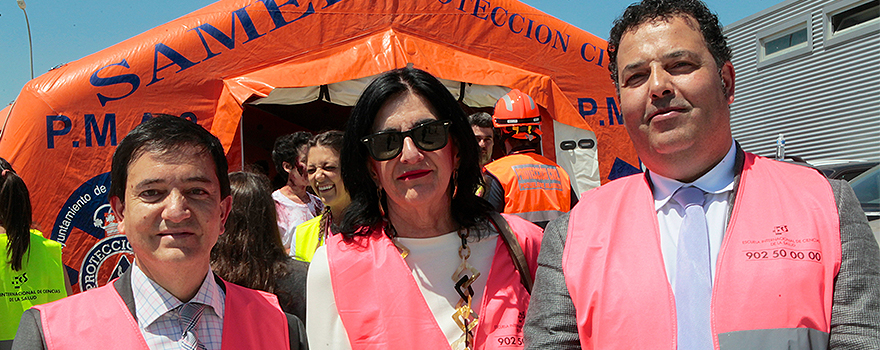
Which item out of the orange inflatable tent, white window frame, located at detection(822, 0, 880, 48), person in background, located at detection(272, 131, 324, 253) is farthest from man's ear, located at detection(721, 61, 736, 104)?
white window frame, located at detection(822, 0, 880, 48)

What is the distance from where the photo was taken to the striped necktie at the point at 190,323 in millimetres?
1513

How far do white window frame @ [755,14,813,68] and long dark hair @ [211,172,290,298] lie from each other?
54.6ft

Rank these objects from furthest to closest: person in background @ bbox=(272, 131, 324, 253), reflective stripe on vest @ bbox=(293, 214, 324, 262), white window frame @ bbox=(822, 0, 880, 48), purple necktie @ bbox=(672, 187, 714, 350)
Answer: white window frame @ bbox=(822, 0, 880, 48) < person in background @ bbox=(272, 131, 324, 253) < reflective stripe on vest @ bbox=(293, 214, 324, 262) < purple necktie @ bbox=(672, 187, 714, 350)

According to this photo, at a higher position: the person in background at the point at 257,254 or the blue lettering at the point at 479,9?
the blue lettering at the point at 479,9

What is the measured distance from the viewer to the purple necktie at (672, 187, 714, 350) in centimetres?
134

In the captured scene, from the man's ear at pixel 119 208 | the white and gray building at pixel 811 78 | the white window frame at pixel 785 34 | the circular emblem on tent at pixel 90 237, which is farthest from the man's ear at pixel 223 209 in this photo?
the white window frame at pixel 785 34

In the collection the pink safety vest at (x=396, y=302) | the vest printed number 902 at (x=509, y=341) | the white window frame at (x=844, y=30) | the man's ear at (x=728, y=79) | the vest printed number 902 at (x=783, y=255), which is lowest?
the vest printed number 902 at (x=509, y=341)

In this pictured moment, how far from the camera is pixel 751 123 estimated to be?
18031 millimetres

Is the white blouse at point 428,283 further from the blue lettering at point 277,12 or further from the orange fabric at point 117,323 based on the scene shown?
the blue lettering at point 277,12

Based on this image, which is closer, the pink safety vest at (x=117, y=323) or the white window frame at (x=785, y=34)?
the pink safety vest at (x=117, y=323)

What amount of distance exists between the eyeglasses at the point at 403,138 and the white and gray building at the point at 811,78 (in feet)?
49.7

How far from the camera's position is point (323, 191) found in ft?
12.1

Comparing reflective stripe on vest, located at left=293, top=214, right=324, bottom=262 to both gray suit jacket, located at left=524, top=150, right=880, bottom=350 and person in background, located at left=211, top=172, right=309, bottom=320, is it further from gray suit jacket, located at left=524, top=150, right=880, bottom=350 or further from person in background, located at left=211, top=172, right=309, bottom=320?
gray suit jacket, located at left=524, top=150, right=880, bottom=350

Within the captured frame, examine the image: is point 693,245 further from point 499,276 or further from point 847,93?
point 847,93
